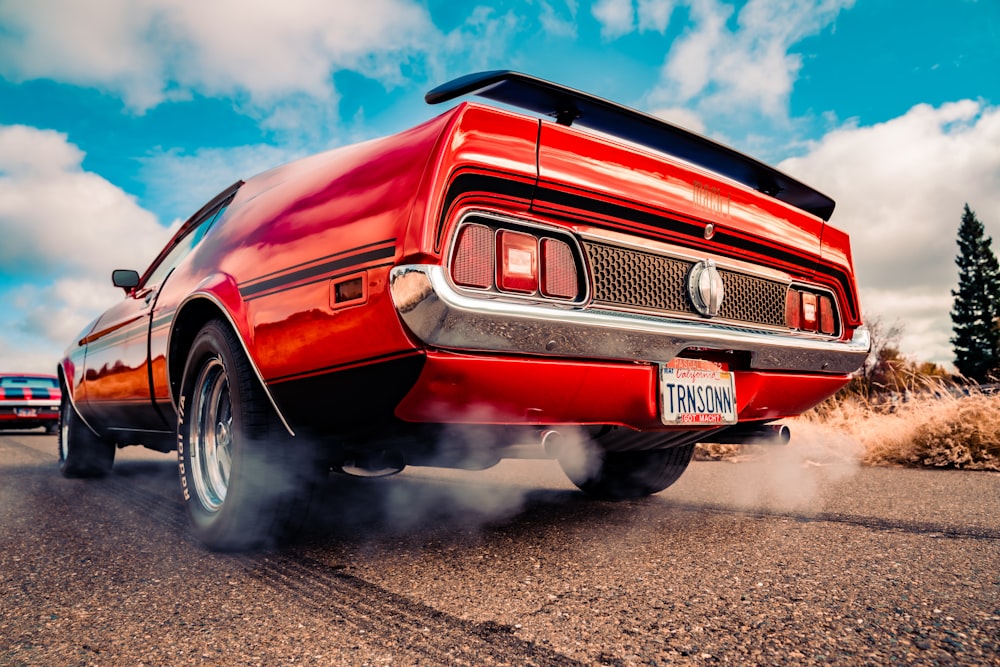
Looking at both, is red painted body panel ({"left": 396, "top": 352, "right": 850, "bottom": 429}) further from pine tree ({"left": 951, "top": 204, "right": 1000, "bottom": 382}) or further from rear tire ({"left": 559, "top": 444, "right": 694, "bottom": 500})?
pine tree ({"left": 951, "top": 204, "right": 1000, "bottom": 382})

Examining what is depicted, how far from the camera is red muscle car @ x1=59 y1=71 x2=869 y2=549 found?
1767 millimetres

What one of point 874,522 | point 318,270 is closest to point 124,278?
point 318,270

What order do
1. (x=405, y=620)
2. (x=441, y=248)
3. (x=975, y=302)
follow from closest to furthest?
1. (x=405, y=620)
2. (x=441, y=248)
3. (x=975, y=302)

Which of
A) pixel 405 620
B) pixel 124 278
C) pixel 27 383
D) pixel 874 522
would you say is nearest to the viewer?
pixel 405 620

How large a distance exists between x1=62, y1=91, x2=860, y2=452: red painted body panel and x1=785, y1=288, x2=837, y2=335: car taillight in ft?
0.33

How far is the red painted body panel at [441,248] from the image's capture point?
175cm

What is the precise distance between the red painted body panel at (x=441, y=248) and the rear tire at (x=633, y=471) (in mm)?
695

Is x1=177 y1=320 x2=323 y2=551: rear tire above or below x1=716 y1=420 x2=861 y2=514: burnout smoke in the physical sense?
above

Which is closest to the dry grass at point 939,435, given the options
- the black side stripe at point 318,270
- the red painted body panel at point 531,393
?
the red painted body panel at point 531,393

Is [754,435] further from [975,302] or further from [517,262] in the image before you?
[975,302]

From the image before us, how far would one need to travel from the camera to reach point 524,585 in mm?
1838

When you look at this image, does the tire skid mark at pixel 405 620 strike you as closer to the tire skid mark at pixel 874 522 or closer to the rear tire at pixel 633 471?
the rear tire at pixel 633 471

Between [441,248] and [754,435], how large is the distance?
1628 millimetres

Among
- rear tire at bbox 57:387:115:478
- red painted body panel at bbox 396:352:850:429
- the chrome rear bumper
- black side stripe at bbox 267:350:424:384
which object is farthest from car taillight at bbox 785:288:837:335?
rear tire at bbox 57:387:115:478
